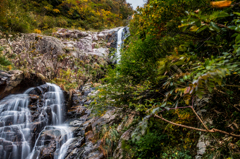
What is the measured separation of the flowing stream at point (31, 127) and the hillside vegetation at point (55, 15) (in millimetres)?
5694

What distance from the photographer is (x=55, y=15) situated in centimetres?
1758

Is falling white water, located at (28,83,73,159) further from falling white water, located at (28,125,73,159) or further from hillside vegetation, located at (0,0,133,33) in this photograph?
hillside vegetation, located at (0,0,133,33)

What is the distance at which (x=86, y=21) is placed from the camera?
19.7 m

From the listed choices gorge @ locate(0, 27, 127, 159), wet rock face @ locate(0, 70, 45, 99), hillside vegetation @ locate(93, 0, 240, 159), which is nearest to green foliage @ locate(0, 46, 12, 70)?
wet rock face @ locate(0, 70, 45, 99)

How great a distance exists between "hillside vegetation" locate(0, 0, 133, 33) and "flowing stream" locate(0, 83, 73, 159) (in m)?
5.69

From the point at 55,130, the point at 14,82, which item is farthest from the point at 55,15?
the point at 55,130

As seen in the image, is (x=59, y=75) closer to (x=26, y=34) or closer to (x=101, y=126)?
(x=26, y=34)

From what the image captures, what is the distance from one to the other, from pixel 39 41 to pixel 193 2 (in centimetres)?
1189

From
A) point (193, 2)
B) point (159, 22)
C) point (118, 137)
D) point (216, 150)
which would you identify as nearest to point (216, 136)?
point (216, 150)

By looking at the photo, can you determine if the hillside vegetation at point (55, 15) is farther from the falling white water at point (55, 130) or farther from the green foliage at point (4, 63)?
the falling white water at point (55, 130)

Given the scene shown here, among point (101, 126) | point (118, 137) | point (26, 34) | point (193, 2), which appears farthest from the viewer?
point (26, 34)

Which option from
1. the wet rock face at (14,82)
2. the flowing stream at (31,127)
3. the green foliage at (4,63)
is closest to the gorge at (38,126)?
the flowing stream at (31,127)

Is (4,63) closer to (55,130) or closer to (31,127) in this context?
(31,127)

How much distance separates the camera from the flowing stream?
516cm
